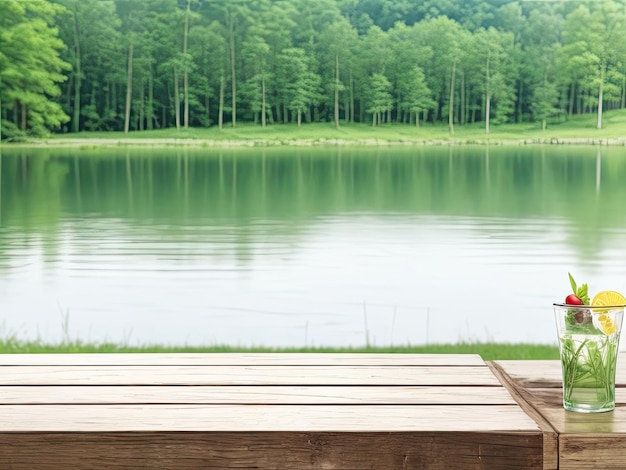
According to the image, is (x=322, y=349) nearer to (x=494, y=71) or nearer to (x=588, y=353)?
(x=588, y=353)

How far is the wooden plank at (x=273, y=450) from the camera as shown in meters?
1.58

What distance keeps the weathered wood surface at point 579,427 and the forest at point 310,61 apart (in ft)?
51.5

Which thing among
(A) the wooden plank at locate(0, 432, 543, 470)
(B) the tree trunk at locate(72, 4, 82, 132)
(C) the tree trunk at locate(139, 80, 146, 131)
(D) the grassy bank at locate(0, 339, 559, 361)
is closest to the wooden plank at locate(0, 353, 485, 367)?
(A) the wooden plank at locate(0, 432, 543, 470)

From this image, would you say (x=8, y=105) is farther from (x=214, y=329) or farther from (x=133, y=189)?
(x=214, y=329)

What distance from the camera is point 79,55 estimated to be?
1758 cm

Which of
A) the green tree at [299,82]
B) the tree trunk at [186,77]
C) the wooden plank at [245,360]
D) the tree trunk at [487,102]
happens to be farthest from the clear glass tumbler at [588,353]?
the green tree at [299,82]

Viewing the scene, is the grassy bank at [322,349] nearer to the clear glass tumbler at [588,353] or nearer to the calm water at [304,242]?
the calm water at [304,242]

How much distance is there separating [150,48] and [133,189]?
295 centimetres

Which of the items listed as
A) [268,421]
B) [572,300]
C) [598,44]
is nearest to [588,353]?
[572,300]

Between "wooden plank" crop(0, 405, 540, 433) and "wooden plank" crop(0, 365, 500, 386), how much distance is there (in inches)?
7.4

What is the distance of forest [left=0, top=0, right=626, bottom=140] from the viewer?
17.6 metres

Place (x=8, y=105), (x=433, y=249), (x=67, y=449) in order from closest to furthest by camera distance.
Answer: (x=67, y=449) → (x=433, y=249) → (x=8, y=105)

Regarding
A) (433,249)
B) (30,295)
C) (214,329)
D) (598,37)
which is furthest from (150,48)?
(214,329)

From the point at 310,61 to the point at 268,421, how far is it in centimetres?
1784
